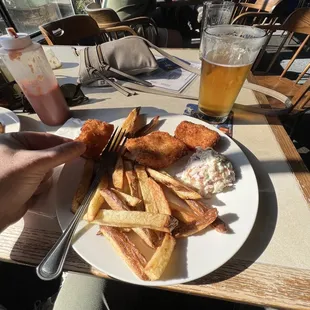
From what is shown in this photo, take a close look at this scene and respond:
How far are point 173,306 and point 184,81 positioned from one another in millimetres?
1303

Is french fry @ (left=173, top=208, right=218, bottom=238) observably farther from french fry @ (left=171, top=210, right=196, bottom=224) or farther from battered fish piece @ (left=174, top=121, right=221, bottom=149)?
battered fish piece @ (left=174, top=121, right=221, bottom=149)

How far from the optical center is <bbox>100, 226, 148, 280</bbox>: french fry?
54 centimetres

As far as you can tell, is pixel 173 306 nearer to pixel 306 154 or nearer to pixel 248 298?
pixel 248 298

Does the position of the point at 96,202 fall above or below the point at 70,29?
above

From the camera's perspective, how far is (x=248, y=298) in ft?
1.77

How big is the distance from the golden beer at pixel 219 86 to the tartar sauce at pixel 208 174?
357mm

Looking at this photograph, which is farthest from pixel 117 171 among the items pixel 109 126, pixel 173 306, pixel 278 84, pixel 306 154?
pixel 306 154

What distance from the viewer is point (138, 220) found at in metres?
0.59

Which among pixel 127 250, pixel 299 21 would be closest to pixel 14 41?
pixel 127 250

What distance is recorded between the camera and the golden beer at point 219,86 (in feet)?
3.02

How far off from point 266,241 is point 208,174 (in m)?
0.26

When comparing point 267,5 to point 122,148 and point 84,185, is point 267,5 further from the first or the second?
point 84,185

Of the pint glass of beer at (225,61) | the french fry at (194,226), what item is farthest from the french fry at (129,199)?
the pint glass of beer at (225,61)

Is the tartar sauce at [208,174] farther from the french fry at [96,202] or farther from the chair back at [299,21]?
the chair back at [299,21]
